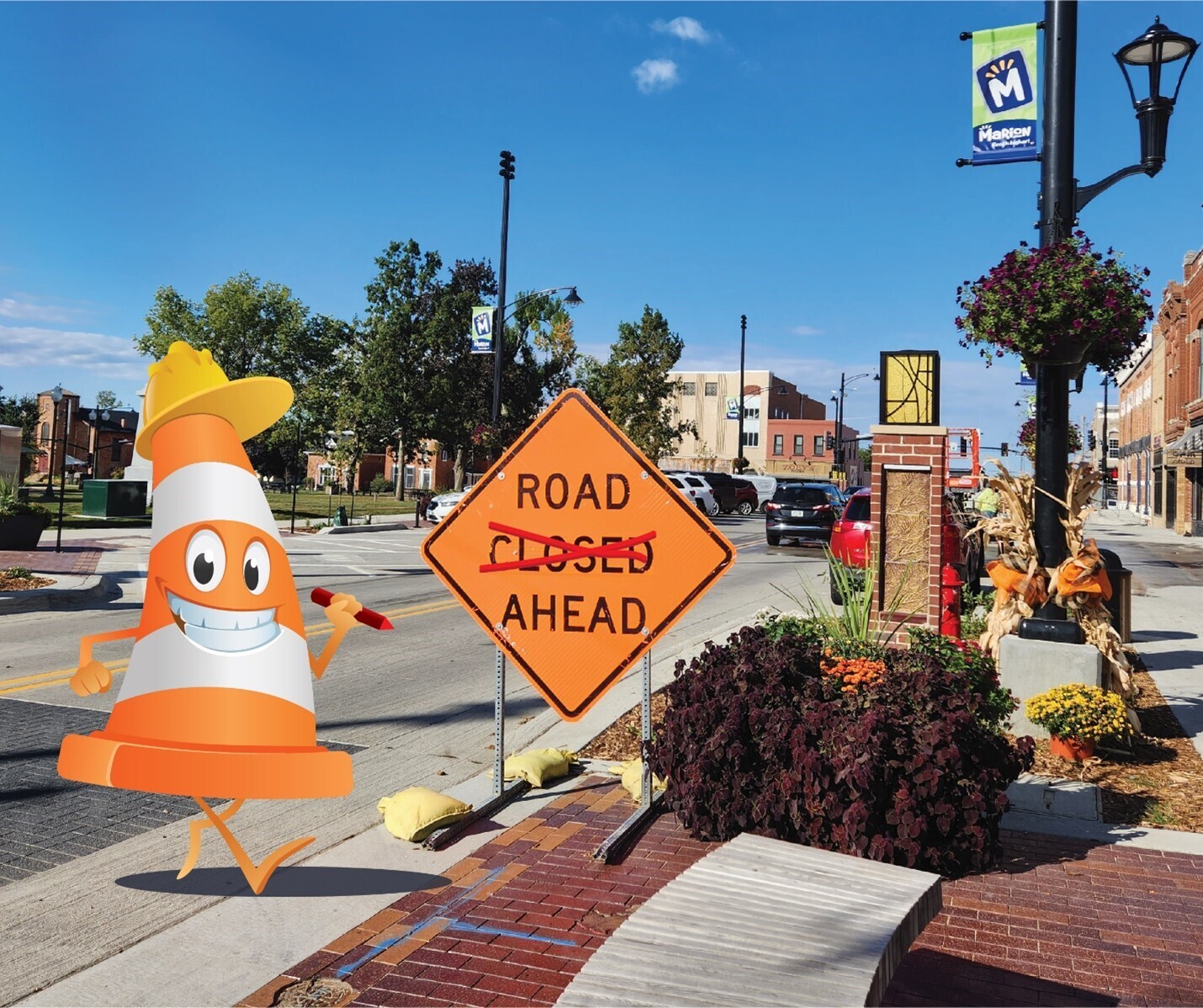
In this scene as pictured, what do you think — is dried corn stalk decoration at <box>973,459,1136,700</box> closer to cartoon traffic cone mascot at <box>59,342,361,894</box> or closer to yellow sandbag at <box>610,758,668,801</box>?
yellow sandbag at <box>610,758,668,801</box>

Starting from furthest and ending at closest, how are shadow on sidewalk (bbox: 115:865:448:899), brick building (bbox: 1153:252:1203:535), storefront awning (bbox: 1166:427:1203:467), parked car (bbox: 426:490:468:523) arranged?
brick building (bbox: 1153:252:1203:535) → storefront awning (bbox: 1166:427:1203:467) → parked car (bbox: 426:490:468:523) → shadow on sidewalk (bbox: 115:865:448:899)

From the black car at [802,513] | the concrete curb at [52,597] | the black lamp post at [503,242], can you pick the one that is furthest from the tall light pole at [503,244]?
the concrete curb at [52,597]

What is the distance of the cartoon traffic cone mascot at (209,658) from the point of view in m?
2.91

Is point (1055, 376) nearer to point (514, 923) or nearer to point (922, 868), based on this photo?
point (922, 868)

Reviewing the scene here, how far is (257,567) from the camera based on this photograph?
299 centimetres

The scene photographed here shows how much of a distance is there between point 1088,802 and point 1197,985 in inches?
81.7

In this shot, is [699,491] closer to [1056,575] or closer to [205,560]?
[1056,575]

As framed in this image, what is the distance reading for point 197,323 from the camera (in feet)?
185

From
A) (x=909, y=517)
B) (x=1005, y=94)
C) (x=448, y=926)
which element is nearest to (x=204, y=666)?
(x=448, y=926)

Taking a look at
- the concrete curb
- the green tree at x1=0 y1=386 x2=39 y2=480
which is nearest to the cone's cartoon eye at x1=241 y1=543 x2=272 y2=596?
the concrete curb

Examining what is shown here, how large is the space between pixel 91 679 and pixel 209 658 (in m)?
0.46

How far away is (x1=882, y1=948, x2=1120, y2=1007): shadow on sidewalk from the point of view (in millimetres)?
3498

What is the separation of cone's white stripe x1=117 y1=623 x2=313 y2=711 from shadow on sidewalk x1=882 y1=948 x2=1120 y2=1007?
2338 mm

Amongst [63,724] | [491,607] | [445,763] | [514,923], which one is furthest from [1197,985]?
[63,724]
